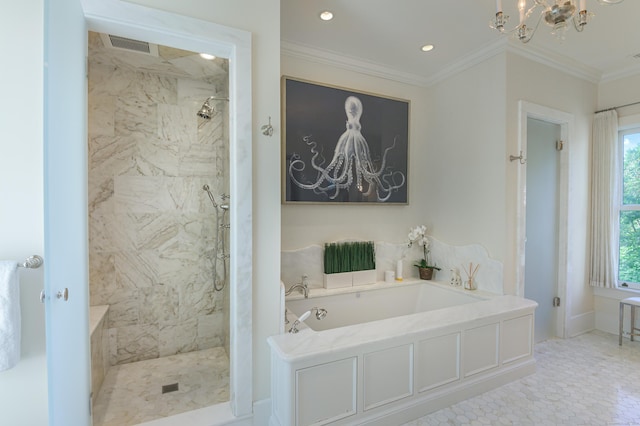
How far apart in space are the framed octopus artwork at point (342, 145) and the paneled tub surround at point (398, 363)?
1.27 metres

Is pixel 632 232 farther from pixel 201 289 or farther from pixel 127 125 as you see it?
pixel 127 125

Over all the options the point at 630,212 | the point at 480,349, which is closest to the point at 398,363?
the point at 480,349

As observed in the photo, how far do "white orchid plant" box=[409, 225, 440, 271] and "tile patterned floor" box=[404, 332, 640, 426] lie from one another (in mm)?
1266

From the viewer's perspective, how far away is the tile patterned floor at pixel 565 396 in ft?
6.30

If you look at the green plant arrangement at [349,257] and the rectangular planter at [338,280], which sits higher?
the green plant arrangement at [349,257]

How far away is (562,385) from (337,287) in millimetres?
1904

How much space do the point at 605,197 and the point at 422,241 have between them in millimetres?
2030

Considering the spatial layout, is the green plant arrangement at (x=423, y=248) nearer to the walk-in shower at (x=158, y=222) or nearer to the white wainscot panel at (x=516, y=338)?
the white wainscot panel at (x=516, y=338)

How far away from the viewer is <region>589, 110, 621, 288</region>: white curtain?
126 inches

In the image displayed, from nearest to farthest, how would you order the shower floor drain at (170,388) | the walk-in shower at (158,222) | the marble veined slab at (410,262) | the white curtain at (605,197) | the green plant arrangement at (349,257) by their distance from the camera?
1. the shower floor drain at (170,388)
2. the walk-in shower at (158,222)
3. the marble veined slab at (410,262)
4. the green plant arrangement at (349,257)
5. the white curtain at (605,197)

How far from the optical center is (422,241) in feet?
11.0

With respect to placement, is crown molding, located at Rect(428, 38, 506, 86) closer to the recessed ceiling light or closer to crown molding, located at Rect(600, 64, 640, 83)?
the recessed ceiling light

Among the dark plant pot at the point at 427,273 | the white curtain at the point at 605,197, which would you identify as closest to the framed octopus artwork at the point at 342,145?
the dark plant pot at the point at 427,273

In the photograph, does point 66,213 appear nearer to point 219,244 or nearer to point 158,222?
point 158,222
